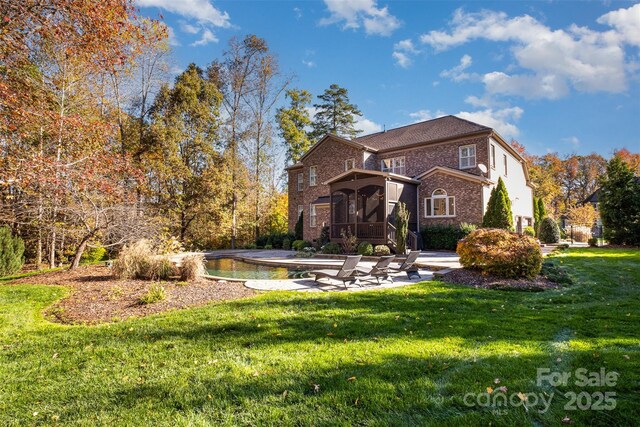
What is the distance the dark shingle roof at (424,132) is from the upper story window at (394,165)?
917mm

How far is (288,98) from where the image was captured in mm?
34406

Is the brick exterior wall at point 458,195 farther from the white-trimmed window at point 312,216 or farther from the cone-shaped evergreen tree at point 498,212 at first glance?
the white-trimmed window at point 312,216

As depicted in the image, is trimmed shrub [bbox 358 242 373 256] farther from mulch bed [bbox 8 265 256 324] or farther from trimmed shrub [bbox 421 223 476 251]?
mulch bed [bbox 8 265 256 324]

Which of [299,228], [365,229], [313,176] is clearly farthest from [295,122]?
[365,229]

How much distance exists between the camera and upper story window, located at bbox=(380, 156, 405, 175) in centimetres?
2212

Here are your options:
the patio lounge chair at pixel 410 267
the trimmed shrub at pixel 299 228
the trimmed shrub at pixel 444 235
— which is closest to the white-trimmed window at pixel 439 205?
the trimmed shrub at pixel 444 235

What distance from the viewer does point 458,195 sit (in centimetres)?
1838

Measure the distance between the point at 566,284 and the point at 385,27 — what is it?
1164 cm

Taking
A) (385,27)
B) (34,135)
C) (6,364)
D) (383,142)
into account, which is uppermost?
(385,27)

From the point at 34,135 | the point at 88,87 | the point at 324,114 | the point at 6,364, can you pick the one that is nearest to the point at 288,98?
the point at 324,114

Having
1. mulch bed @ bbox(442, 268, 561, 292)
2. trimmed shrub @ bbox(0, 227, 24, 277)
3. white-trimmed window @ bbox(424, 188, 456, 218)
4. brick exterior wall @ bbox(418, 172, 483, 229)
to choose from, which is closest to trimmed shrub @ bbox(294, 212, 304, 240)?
brick exterior wall @ bbox(418, 172, 483, 229)

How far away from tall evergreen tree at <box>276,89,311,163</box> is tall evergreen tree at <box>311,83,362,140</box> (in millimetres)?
3395

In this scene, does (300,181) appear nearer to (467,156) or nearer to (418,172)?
(418,172)

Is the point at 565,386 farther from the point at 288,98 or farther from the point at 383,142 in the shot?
the point at 288,98
